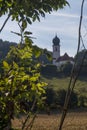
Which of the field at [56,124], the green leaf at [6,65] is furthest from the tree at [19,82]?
the field at [56,124]

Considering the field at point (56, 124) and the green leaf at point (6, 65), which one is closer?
the green leaf at point (6, 65)

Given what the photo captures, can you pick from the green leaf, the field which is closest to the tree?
the green leaf

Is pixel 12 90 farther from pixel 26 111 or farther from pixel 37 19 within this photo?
pixel 37 19

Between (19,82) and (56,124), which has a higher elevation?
(19,82)

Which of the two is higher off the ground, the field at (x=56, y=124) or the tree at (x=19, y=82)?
the tree at (x=19, y=82)

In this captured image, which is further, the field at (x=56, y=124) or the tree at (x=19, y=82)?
the field at (x=56, y=124)

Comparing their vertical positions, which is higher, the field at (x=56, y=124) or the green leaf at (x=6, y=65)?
the green leaf at (x=6, y=65)

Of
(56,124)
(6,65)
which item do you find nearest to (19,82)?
(6,65)

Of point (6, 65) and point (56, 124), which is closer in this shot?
point (6, 65)

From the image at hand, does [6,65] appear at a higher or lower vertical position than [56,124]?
higher

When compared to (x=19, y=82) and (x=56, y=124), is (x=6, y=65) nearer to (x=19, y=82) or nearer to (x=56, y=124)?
(x=19, y=82)

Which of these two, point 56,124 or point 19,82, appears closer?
point 19,82

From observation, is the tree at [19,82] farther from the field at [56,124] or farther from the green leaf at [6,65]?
the field at [56,124]

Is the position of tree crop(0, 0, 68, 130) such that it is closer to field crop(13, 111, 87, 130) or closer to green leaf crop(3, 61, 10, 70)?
green leaf crop(3, 61, 10, 70)
